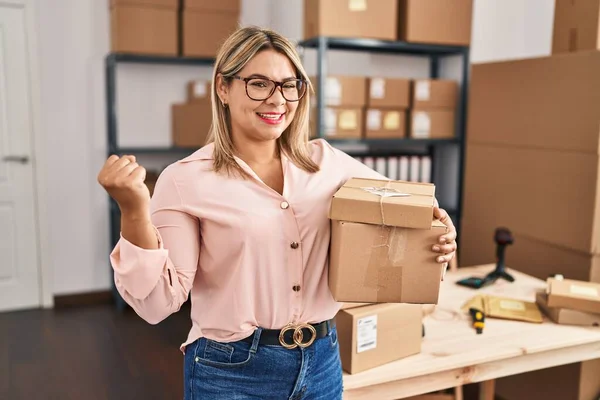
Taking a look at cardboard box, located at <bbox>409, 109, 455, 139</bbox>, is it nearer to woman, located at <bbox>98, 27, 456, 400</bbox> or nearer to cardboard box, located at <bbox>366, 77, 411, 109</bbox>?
cardboard box, located at <bbox>366, 77, 411, 109</bbox>

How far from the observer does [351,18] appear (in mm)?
3215

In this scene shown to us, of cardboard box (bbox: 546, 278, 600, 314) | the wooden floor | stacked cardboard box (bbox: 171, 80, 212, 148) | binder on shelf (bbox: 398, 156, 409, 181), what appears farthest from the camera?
stacked cardboard box (bbox: 171, 80, 212, 148)

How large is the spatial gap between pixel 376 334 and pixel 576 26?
1.71 meters

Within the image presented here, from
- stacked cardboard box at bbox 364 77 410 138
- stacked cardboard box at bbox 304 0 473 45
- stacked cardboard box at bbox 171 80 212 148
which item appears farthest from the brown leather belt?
stacked cardboard box at bbox 171 80 212 148

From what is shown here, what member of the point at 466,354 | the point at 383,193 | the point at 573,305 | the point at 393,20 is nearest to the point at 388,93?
the point at 393,20

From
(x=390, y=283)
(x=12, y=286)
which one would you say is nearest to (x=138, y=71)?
(x=12, y=286)

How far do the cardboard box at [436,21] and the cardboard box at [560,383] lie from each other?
1894 millimetres

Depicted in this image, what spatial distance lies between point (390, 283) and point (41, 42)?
3.39m

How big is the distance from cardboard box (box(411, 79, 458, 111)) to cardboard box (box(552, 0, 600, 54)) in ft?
3.14

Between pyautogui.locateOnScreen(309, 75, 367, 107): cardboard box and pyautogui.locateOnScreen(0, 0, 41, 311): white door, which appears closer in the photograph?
pyautogui.locateOnScreen(309, 75, 367, 107): cardboard box

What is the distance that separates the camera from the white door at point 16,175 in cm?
380

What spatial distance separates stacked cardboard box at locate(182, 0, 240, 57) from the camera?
148 inches

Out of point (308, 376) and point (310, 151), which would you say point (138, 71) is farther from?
point (308, 376)

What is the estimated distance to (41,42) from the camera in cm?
384
